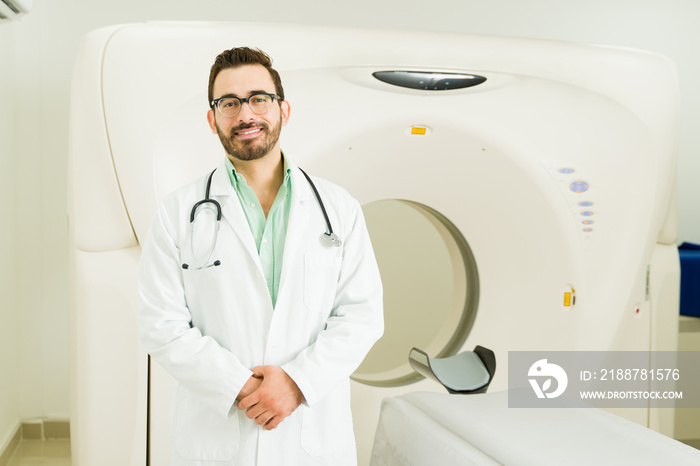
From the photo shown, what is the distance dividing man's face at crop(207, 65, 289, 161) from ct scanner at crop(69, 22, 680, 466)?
0.44 m

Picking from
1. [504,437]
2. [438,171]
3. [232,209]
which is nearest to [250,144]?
[232,209]

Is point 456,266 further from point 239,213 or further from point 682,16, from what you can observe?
point 682,16

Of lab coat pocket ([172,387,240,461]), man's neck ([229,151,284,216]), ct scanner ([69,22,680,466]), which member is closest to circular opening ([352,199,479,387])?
ct scanner ([69,22,680,466])

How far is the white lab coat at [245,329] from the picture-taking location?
3.84ft

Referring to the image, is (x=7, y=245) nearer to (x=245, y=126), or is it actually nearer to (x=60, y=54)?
(x=60, y=54)

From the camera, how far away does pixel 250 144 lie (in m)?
1.25

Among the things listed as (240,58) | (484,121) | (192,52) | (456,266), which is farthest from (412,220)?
(240,58)

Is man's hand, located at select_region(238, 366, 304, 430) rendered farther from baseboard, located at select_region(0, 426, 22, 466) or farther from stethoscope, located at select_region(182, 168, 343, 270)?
baseboard, located at select_region(0, 426, 22, 466)

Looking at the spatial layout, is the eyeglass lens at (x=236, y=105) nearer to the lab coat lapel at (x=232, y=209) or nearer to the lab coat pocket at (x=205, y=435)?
the lab coat lapel at (x=232, y=209)

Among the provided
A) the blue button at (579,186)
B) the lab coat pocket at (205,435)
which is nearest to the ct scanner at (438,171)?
the blue button at (579,186)

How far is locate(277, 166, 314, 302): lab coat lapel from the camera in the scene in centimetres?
123

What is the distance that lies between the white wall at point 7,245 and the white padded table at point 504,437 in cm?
162

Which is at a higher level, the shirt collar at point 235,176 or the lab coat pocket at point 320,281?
the shirt collar at point 235,176

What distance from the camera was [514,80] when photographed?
194cm
